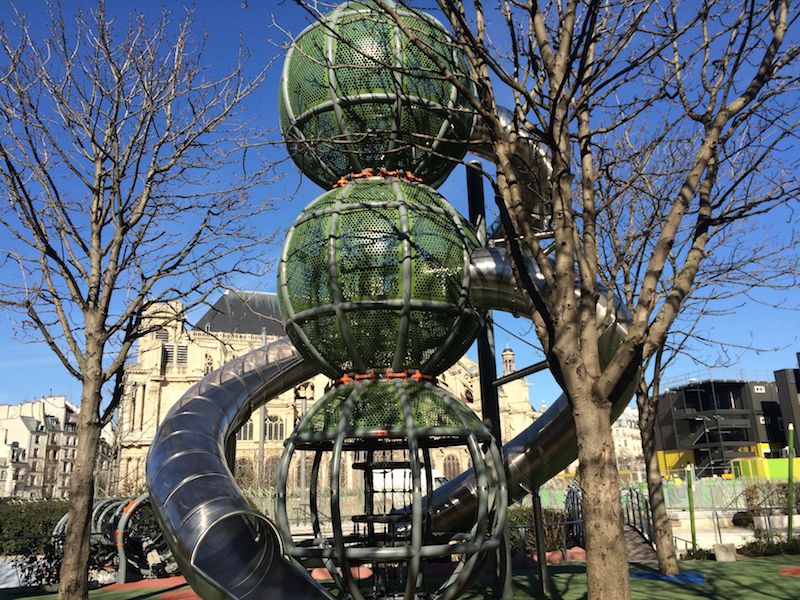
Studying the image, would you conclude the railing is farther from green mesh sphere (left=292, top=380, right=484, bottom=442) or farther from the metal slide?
green mesh sphere (left=292, top=380, right=484, bottom=442)

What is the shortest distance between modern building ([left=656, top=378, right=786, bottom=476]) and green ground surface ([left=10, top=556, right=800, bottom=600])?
148 ft

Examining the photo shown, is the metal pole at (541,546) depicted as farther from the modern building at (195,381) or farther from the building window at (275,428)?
the building window at (275,428)

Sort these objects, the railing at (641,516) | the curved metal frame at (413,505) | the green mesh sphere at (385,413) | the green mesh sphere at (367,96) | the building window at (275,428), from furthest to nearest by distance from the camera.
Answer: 1. the building window at (275,428)
2. the railing at (641,516)
3. the green mesh sphere at (367,96)
4. the green mesh sphere at (385,413)
5. the curved metal frame at (413,505)

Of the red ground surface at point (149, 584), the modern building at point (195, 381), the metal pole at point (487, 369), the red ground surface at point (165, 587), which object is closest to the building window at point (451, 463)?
the modern building at point (195, 381)

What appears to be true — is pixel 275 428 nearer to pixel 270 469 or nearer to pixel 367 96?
pixel 270 469

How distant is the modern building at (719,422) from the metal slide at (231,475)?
162 feet

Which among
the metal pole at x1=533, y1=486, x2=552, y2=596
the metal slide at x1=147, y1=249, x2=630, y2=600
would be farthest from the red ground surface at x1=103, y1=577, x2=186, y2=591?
the metal pole at x1=533, y1=486, x2=552, y2=596

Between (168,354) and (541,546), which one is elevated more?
(168,354)

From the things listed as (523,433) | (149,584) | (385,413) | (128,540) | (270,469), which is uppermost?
(385,413)

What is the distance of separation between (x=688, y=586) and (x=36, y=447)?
8995 cm

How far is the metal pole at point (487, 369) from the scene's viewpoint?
8000 mm

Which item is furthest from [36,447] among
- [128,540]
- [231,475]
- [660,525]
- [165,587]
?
[660,525]

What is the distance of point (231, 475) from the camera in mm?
7602

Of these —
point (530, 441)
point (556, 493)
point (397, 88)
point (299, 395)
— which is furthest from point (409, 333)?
point (299, 395)
